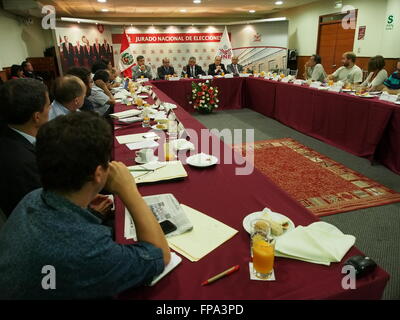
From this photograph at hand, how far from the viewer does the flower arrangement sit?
575 cm

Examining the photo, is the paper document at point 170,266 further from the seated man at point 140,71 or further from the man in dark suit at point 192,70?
the man in dark suit at point 192,70

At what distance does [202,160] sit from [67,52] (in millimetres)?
7837

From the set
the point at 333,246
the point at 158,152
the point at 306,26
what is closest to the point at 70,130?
the point at 333,246

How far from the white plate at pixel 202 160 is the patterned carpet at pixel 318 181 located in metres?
1.11

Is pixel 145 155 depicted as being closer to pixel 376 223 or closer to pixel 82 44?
pixel 376 223

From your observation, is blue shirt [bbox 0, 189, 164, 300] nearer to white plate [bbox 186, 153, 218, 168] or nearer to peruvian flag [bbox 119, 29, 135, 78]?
white plate [bbox 186, 153, 218, 168]

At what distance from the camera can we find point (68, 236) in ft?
1.97

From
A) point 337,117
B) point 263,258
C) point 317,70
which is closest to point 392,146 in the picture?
point 337,117

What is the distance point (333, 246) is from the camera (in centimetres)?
86

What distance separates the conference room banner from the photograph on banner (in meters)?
0.39

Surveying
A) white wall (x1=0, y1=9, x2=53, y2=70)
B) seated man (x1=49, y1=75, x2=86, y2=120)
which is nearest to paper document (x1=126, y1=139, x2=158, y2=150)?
seated man (x1=49, y1=75, x2=86, y2=120)

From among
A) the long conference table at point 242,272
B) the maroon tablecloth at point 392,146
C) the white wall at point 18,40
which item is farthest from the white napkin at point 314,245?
the white wall at point 18,40

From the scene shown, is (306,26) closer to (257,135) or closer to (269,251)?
(257,135)
